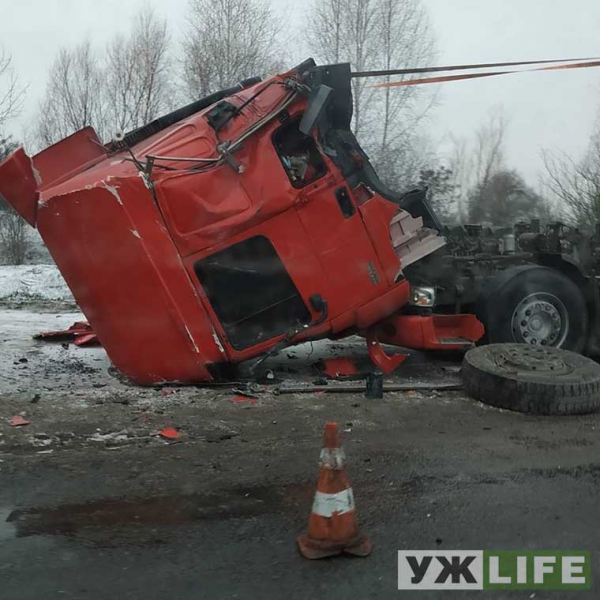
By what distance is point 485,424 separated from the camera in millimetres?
4816

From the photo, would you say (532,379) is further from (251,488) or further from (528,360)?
(251,488)

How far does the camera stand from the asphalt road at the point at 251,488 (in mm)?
2697

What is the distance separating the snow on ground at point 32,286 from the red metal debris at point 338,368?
9.03m

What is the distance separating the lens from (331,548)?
2.82 m

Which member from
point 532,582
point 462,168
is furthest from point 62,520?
point 462,168

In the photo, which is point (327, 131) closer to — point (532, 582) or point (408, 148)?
point (532, 582)

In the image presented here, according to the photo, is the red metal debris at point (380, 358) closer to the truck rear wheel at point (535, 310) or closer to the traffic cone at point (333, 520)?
the truck rear wheel at point (535, 310)

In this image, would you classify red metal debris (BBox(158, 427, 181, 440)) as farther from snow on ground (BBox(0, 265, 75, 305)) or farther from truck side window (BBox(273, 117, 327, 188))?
snow on ground (BBox(0, 265, 75, 305))

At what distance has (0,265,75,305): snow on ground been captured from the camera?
14327mm

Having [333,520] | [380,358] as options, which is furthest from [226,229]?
[333,520]

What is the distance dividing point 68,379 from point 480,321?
158 inches

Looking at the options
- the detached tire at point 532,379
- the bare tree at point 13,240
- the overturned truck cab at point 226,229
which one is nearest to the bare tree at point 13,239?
the bare tree at point 13,240

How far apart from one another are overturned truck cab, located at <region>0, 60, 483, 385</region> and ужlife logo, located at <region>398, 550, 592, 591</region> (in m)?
2.90

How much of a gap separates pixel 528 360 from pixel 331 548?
3238mm
